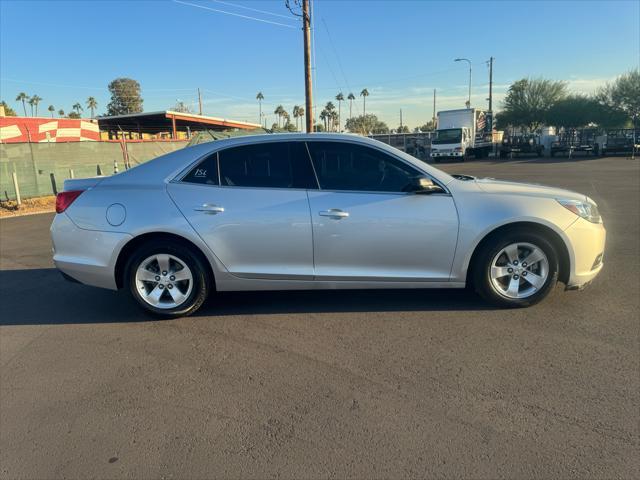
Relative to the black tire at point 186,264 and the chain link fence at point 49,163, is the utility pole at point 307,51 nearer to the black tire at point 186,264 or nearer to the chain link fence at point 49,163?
the chain link fence at point 49,163

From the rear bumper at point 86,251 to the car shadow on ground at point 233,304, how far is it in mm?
452

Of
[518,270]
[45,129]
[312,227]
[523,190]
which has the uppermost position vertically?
[45,129]

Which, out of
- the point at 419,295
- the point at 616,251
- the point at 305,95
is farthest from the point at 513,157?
the point at 419,295

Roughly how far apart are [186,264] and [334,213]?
55.9 inches

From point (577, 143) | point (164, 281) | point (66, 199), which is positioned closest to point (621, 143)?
point (577, 143)

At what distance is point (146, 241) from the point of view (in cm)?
A: 443

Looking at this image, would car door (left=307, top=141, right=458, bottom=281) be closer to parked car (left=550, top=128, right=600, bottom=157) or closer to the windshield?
the windshield

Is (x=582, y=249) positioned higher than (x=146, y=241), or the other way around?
(x=146, y=241)

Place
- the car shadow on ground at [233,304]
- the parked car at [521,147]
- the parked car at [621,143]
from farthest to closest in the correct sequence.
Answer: the parked car at [521,147], the parked car at [621,143], the car shadow on ground at [233,304]

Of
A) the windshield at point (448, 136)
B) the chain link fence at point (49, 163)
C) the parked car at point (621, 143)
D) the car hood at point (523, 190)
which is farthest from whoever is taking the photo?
the windshield at point (448, 136)

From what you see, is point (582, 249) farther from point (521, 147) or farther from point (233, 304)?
point (521, 147)

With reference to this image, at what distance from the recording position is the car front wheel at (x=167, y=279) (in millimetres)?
4395

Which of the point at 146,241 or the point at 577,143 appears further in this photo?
the point at 577,143

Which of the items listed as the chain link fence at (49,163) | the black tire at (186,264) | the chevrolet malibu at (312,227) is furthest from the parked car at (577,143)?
the black tire at (186,264)
